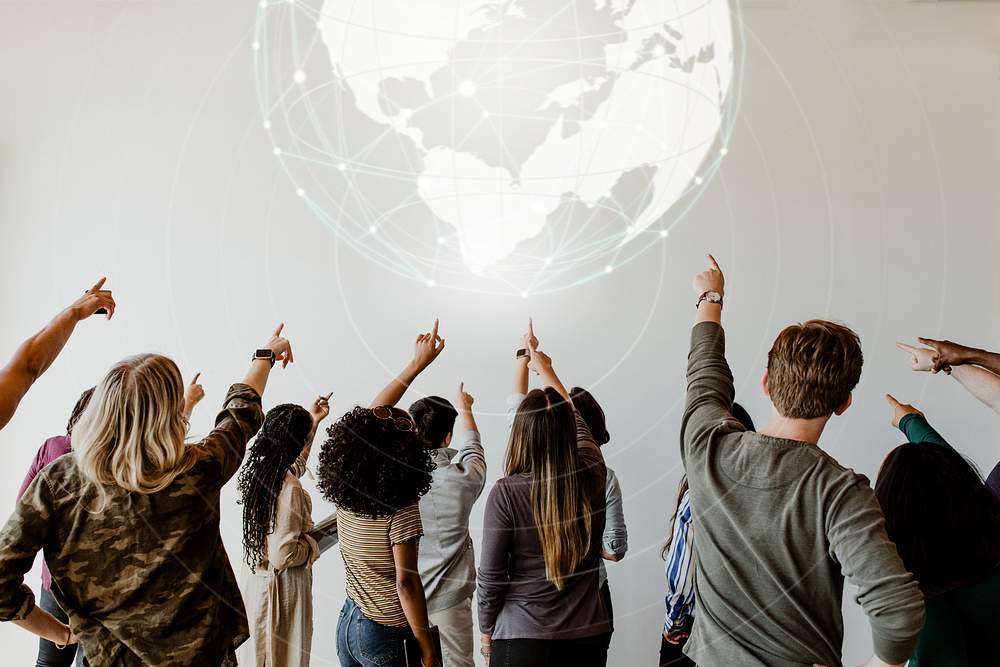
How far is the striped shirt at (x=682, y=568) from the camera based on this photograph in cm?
244

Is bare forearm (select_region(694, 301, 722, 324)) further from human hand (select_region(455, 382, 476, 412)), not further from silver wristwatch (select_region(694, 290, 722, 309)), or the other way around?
human hand (select_region(455, 382, 476, 412))

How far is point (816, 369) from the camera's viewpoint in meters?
1.62

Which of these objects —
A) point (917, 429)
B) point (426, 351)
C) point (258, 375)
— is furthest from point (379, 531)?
point (917, 429)

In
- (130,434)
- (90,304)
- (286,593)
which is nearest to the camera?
(130,434)

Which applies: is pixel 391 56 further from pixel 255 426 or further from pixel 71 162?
pixel 71 162

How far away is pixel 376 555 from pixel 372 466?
Answer: 0.28 m

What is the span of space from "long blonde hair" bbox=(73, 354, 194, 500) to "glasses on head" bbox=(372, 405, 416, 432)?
75 cm

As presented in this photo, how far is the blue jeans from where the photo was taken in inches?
91.7

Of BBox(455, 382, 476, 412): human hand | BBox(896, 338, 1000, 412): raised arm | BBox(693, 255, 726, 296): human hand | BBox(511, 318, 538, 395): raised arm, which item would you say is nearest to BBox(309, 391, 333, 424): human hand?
BBox(455, 382, 476, 412): human hand

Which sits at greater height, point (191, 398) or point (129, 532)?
point (191, 398)

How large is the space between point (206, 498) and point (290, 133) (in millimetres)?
2234

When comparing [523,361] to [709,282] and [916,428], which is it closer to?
[709,282]

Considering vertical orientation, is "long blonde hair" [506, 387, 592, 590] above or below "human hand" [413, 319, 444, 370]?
below

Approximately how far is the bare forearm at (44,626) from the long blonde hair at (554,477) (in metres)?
1.25
